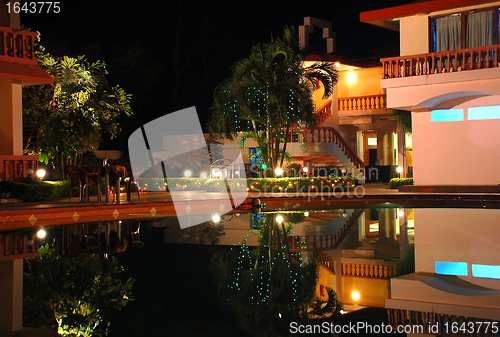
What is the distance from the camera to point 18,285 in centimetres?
606

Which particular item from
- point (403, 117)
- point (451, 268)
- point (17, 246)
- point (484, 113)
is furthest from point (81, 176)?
point (403, 117)

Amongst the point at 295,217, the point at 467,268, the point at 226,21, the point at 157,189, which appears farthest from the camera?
the point at 226,21

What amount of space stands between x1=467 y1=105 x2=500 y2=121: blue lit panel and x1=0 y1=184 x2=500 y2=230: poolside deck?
2640 millimetres

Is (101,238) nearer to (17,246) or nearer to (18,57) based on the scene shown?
(17,246)

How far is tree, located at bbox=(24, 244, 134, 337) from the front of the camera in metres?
4.65

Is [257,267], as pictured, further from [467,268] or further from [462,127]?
[462,127]

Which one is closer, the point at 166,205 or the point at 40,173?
the point at 166,205

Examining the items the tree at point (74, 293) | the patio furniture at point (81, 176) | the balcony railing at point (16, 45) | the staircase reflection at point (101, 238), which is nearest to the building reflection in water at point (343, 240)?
the staircase reflection at point (101, 238)

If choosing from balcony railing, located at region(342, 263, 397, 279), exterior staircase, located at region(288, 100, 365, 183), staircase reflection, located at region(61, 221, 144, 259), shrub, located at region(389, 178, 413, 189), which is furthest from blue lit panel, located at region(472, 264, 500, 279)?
exterior staircase, located at region(288, 100, 365, 183)

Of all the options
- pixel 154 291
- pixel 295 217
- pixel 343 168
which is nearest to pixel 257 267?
pixel 154 291

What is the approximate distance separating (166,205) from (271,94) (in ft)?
20.8

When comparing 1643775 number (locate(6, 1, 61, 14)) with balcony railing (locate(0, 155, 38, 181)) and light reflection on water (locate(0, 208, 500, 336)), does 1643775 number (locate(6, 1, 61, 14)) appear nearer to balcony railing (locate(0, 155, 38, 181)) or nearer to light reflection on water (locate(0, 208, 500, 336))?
balcony railing (locate(0, 155, 38, 181))

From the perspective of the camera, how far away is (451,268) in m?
6.76

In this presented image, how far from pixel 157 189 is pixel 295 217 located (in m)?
9.47
